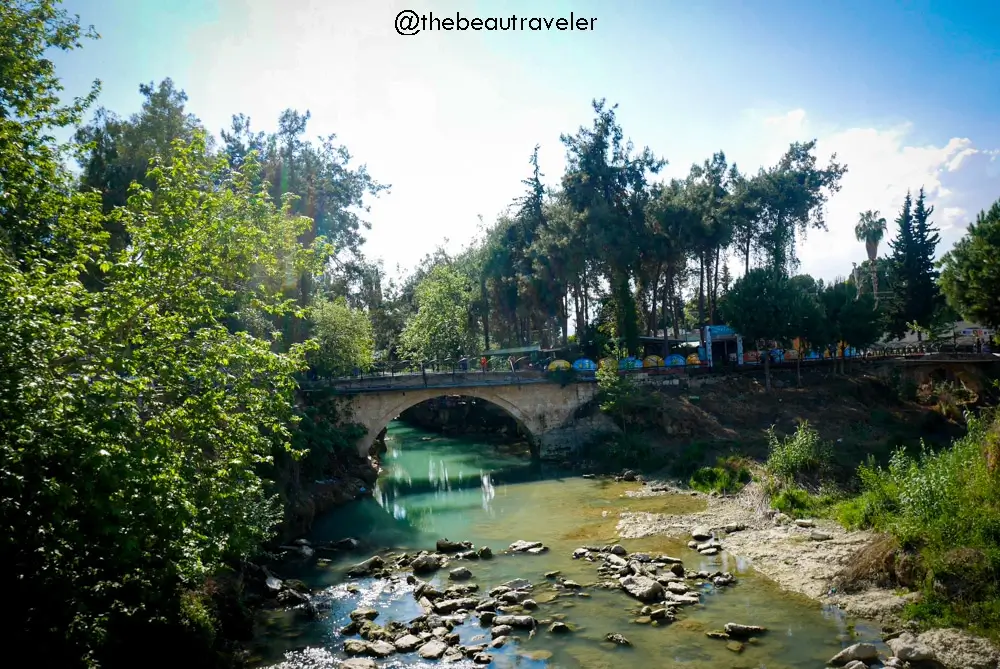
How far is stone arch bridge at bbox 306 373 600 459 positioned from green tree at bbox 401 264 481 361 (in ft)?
52.4

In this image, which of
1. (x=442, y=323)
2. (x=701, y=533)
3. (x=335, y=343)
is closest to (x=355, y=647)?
(x=701, y=533)

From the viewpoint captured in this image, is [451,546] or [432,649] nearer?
[432,649]

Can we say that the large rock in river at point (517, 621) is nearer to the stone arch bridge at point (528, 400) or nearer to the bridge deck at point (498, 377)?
the bridge deck at point (498, 377)

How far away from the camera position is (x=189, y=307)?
1325cm

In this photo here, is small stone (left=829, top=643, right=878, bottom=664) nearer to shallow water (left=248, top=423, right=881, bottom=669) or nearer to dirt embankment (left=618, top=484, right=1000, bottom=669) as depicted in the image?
shallow water (left=248, top=423, right=881, bottom=669)

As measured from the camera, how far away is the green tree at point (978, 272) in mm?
30219

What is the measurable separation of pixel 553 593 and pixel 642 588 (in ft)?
8.55

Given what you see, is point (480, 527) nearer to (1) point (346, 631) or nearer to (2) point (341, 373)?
→ (1) point (346, 631)

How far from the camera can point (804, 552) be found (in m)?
21.1

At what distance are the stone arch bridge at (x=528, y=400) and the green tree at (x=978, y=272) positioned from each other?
67.7 ft

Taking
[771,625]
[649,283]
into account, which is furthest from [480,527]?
[649,283]

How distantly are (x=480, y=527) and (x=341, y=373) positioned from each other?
16.6 m

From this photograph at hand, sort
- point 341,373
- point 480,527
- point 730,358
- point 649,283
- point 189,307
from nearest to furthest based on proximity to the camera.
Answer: point 189,307
point 480,527
point 341,373
point 730,358
point 649,283

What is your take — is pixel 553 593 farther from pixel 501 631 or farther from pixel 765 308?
pixel 765 308
